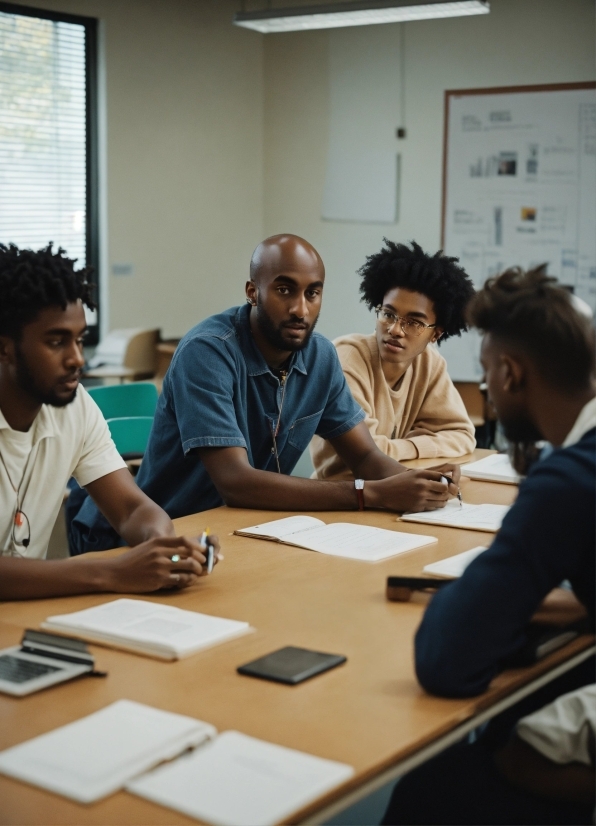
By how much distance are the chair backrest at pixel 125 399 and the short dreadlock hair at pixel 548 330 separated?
2.51 meters

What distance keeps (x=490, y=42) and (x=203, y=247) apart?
2.23m

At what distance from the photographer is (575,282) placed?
605 centimetres

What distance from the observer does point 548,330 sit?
158 cm

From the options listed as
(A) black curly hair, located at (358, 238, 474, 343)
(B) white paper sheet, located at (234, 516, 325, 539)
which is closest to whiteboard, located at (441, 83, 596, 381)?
(A) black curly hair, located at (358, 238, 474, 343)

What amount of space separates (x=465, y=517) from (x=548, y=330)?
106cm

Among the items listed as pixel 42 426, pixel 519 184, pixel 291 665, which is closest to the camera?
pixel 291 665

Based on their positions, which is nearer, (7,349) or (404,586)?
(404,586)

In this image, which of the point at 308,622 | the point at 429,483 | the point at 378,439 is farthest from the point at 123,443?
the point at 308,622

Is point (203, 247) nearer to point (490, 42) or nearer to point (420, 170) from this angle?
point (420, 170)

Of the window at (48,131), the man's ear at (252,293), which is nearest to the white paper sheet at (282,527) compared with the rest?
the man's ear at (252,293)

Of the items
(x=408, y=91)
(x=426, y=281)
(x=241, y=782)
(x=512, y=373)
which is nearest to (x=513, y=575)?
(x=512, y=373)

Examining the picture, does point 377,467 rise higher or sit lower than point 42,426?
lower

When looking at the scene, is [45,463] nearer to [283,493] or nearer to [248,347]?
[283,493]

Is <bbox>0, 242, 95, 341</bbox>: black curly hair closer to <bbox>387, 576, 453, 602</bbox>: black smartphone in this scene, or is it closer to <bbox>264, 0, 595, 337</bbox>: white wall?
<bbox>387, 576, 453, 602</bbox>: black smartphone
